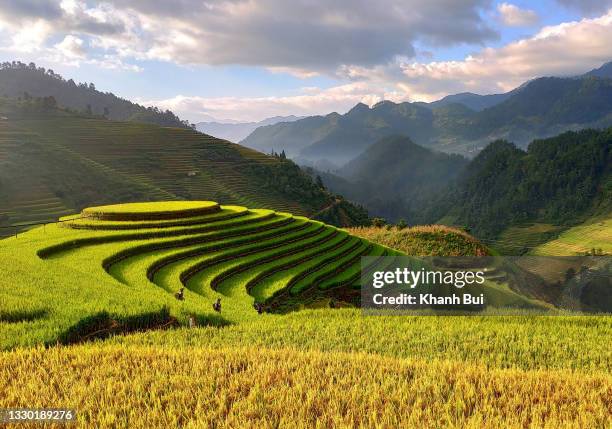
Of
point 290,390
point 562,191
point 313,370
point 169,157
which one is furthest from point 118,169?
point 562,191

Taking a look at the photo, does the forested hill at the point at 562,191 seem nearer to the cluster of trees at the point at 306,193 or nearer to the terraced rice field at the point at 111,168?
the cluster of trees at the point at 306,193

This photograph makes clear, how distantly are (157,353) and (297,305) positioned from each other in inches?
603

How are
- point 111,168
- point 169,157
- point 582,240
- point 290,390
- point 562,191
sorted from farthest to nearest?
point 562,191 → point 582,240 → point 169,157 → point 111,168 → point 290,390

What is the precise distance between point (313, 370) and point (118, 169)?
355ft

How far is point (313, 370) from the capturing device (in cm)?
618

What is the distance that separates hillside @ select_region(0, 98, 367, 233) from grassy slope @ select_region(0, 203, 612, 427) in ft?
202

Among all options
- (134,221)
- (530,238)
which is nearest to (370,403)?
(134,221)

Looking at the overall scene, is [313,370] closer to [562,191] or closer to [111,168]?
[111,168]

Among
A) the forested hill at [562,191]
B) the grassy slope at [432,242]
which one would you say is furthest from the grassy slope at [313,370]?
the forested hill at [562,191]

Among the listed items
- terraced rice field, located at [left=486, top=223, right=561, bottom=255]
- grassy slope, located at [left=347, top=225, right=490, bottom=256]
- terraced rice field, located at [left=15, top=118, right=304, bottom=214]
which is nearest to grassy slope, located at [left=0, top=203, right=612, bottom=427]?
→ grassy slope, located at [left=347, top=225, right=490, bottom=256]

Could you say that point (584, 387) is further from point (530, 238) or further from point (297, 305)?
point (530, 238)

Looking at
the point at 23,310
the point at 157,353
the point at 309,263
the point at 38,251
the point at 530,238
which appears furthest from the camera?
the point at 530,238

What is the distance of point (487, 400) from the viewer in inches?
207

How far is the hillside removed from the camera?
7350cm
